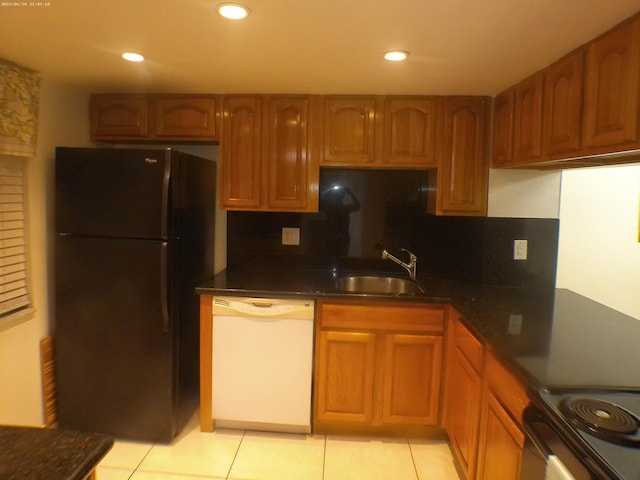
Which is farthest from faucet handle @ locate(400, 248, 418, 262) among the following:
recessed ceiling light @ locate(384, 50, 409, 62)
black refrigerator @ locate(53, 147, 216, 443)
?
black refrigerator @ locate(53, 147, 216, 443)

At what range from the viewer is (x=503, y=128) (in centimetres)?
247

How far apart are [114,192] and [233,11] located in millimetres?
1283

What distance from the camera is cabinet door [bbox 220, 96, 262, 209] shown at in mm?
2721

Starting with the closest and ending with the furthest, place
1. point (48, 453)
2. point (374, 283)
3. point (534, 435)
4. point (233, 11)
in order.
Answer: point (48, 453) < point (534, 435) < point (233, 11) < point (374, 283)

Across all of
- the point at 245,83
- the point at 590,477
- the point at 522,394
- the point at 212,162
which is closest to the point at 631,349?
the point at 522,394

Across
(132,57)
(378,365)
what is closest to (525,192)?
(378,365)

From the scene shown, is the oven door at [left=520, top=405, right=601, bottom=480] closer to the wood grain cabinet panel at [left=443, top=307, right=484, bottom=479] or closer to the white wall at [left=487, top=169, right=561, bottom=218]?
the wood grain cabinet panel at [left=443, top=307, right=484, bottom=479]

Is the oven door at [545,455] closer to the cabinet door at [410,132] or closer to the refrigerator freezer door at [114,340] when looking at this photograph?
the cabinet door at [410,132]

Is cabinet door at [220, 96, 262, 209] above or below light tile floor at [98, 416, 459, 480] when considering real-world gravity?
above

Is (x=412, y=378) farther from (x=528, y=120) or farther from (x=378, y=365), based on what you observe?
(x=528, y=120)

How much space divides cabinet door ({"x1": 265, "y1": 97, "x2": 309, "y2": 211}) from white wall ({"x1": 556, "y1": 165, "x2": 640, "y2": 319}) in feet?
5.39

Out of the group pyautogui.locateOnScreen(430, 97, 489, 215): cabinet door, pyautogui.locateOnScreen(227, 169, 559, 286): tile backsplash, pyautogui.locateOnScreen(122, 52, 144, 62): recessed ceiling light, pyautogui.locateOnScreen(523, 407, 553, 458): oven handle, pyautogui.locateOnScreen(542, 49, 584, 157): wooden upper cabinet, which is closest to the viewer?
pyautogui.locateOnScreen(523, 407, 553, 458): oven handle

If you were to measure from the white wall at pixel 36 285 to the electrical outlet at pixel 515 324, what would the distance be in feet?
8.33

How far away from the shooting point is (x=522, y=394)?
1.49 m
